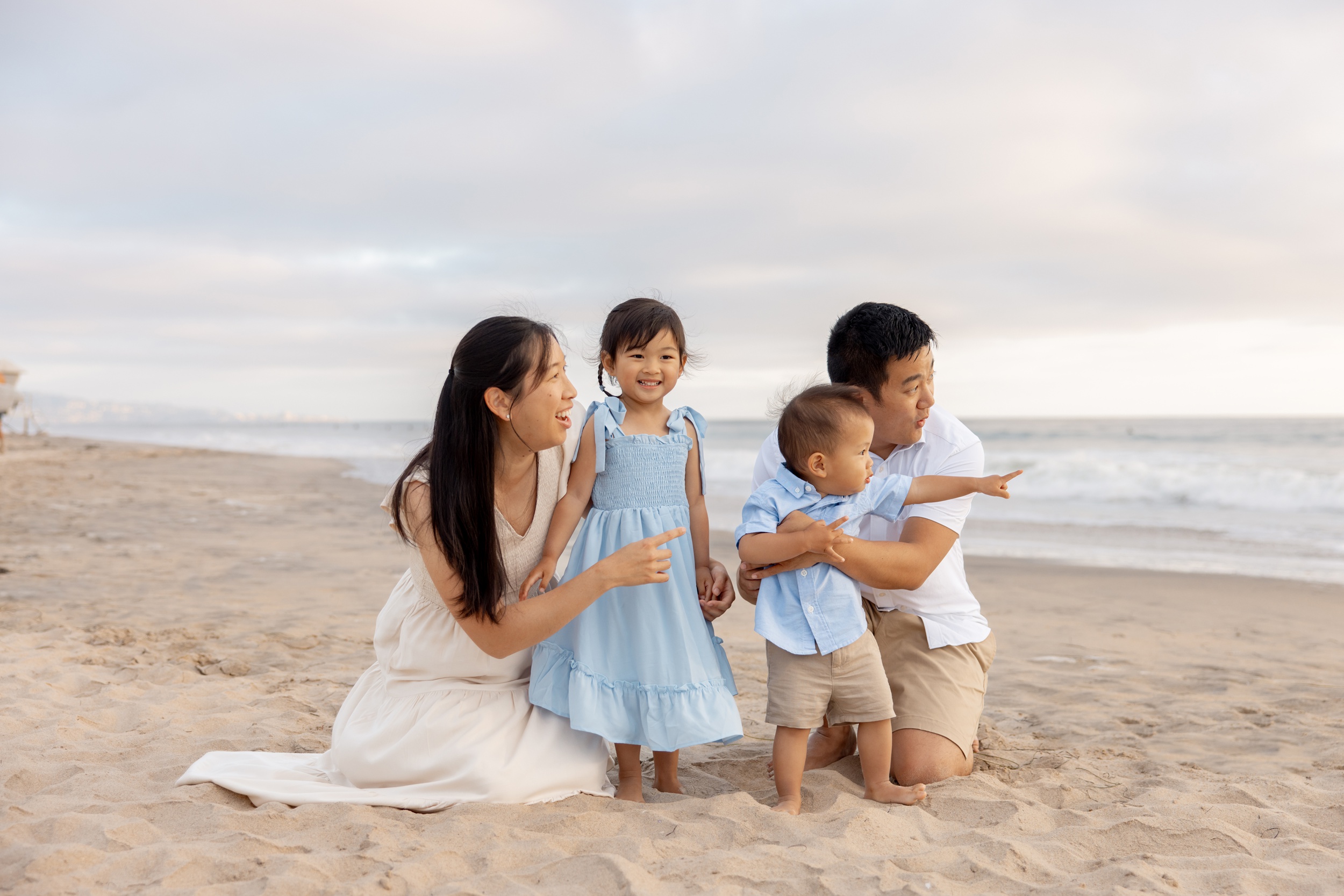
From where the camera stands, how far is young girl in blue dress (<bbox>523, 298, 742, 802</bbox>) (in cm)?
289

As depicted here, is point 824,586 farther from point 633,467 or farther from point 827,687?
point 633,467

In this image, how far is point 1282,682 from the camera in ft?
15.4

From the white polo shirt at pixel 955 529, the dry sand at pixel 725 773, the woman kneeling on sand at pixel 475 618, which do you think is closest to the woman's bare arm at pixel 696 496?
the woman kneeling on sand at pixel 475 618

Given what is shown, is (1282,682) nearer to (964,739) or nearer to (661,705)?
(964,739)

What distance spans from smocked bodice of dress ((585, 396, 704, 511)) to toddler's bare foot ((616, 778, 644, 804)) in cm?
91

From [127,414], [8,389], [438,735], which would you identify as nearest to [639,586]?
[438,735]

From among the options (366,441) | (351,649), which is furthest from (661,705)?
(366,441)

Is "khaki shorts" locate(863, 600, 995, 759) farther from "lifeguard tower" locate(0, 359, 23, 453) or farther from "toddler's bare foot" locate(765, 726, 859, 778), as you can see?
"lifeguard tower" locate(0, 359, 23, 453)

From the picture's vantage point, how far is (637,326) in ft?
10.1

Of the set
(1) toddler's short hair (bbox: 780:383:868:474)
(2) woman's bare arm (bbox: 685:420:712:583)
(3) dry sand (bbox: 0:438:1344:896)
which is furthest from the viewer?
(2) woman's bare arm (bbox: 685:420:712:583)

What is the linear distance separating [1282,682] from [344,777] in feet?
15.2

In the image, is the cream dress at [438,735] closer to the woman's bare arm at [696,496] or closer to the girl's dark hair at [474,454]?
the girl's dark hair at [474,454]

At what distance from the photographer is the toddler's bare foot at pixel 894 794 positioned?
114 inches

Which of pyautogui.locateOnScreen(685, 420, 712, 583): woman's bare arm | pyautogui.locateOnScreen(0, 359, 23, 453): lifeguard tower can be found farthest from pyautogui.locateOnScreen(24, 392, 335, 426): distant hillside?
pyautogui.locateOnScreen(685, 420, 712, 583): woman's bare arm
